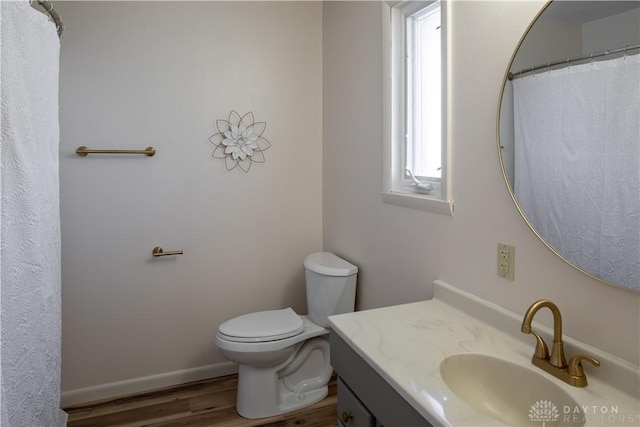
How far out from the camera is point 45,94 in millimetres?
1346

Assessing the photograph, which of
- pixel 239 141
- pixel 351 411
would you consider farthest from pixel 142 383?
pixel 351 411

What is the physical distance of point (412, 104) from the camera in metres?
1.89

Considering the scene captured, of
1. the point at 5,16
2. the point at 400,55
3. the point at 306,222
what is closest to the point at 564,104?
the point at 400,55

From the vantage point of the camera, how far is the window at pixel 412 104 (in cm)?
178

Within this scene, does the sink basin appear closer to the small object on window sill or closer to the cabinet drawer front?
the cabinet drawer front

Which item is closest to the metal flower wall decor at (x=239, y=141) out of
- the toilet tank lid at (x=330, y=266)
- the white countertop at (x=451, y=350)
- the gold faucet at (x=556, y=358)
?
the toilet tank lid at (x=330, y=266)

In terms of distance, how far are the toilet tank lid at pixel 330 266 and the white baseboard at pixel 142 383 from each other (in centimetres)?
85

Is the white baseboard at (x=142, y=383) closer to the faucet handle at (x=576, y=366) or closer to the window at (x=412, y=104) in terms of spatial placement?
the window at (x=412, y=104)

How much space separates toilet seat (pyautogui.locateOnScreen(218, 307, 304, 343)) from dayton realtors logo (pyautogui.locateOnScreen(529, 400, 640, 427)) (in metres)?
1.27

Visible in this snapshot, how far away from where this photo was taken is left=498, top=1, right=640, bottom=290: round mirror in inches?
38.6

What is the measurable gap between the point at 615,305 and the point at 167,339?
2.20 metres

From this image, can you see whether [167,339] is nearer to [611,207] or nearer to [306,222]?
[306,222]

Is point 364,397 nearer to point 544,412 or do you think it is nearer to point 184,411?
point 544,412

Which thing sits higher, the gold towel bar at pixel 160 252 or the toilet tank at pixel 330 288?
the gold towel bar at pixel 160 252
